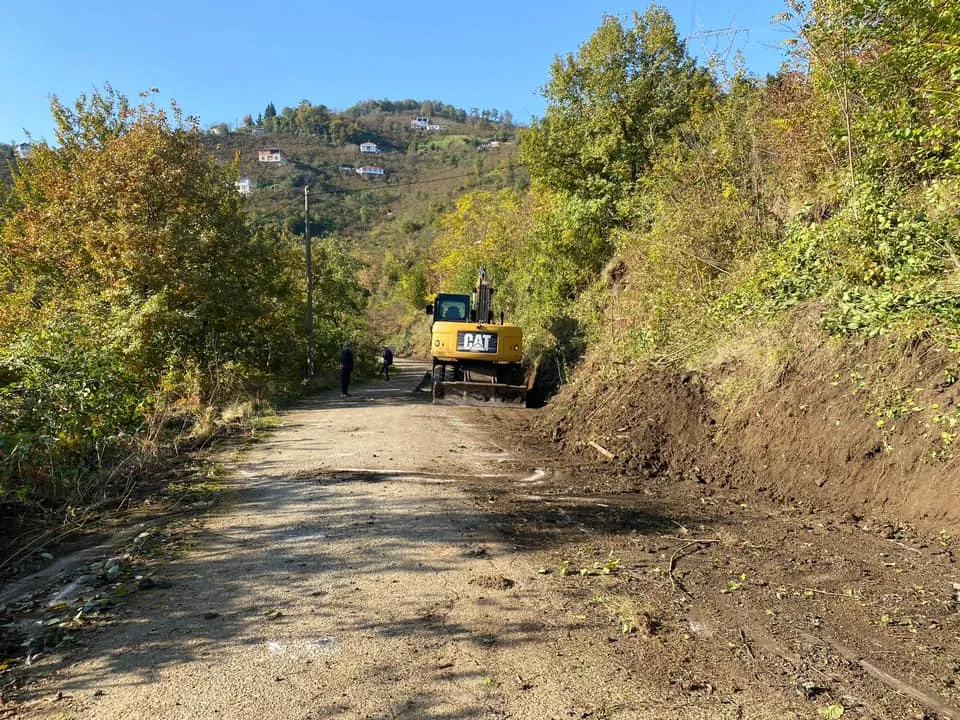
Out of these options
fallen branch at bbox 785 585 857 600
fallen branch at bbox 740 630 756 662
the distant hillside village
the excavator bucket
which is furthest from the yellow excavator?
the distant hillside village

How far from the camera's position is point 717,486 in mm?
7598

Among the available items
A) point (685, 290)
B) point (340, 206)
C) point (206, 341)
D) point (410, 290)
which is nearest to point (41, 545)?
point (685, 290)

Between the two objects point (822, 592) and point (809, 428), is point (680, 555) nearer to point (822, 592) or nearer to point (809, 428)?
point (822, 592)

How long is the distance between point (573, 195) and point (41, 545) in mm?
17633

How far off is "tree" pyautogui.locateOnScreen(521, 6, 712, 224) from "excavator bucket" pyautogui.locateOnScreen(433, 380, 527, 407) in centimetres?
695

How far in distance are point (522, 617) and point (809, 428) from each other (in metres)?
4.72

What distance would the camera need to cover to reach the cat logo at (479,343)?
16.9 m

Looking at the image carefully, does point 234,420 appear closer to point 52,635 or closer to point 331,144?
point 52,635

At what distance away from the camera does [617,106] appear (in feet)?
64.7

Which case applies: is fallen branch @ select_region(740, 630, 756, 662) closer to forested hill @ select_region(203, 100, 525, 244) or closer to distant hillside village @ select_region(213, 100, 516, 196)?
forested hill @ select_region(203, 100, 525, 244)

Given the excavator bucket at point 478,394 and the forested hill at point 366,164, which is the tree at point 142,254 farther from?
the forested hill at point 366,164

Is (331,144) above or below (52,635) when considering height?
above

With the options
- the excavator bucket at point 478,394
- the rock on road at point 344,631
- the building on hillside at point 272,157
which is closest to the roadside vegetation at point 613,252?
the excavator bucket at point 478,394

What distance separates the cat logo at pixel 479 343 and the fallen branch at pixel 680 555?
37.8ft
